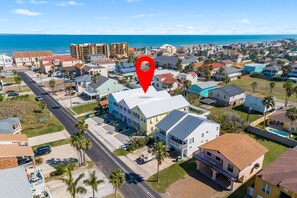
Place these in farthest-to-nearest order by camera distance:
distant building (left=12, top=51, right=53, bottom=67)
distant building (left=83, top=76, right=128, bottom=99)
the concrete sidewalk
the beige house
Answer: distant building (left=12, top=51, right=53, bottom=67) → distant building (left=83, top=76, right=128, bottom=99) → the concrete sidewalk → the beige house

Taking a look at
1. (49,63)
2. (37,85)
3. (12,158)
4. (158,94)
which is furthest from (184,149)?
(49,63)

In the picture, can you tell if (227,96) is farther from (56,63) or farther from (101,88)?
(56,63)

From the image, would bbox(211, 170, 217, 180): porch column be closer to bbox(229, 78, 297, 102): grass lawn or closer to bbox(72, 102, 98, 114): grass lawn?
bbox(72, 102, 98, 114): grass lawn

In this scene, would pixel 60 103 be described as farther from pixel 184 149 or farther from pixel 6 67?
pixel 6 67

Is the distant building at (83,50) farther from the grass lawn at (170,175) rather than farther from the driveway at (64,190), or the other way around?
the grass lawn at (170,175)

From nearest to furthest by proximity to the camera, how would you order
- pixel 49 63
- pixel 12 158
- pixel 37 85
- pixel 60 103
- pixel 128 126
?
1. pixel 12 158
2. pixel 128 126
3. pixel 60 103
4. pixel 37 85
5. pixel 49 63

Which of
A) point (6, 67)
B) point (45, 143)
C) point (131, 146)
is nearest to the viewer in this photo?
point (131, 146)

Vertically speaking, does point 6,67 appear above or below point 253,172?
above

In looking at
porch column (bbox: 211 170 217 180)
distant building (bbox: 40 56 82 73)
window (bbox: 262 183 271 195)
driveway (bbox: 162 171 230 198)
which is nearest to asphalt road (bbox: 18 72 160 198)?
driveway (bbox: 162 171 230 198)
